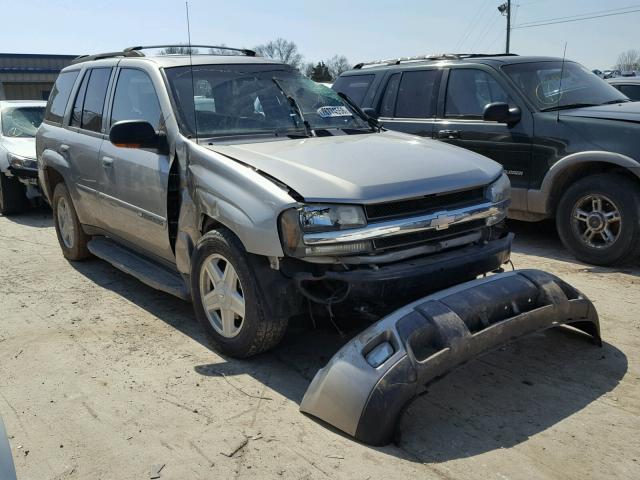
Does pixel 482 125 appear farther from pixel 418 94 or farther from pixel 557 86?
pixel 418 94

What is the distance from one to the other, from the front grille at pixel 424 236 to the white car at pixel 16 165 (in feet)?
23.0

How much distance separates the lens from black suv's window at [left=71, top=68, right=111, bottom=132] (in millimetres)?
5621

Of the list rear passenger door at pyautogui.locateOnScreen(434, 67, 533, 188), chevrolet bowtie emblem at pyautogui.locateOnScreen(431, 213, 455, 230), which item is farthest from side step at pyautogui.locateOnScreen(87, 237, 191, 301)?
rear passenger door at pyautogui.locateOnScreen(434, 67, 533, 188)

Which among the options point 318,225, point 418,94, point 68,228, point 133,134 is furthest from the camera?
point 418,94

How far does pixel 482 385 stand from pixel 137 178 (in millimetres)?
2834

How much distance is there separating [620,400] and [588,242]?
2916mm

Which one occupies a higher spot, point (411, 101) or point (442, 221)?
point (411, 101)

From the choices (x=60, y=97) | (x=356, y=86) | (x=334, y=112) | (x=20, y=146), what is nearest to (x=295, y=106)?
(x=334, y=112)

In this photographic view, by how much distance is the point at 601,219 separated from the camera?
5996 millimetres

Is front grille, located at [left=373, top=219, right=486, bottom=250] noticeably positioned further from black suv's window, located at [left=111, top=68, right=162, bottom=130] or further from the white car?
the white car

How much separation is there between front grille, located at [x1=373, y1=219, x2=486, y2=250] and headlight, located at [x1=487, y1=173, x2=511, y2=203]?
0.61ft

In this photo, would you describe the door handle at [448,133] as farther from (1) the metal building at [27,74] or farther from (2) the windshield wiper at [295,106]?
(1) the metal building at [27,74]

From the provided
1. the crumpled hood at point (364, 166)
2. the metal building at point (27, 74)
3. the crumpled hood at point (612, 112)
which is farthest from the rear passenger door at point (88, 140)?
the metal building at point (27, 74)

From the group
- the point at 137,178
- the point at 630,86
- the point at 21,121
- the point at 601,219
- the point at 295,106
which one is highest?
the point at 295,106
